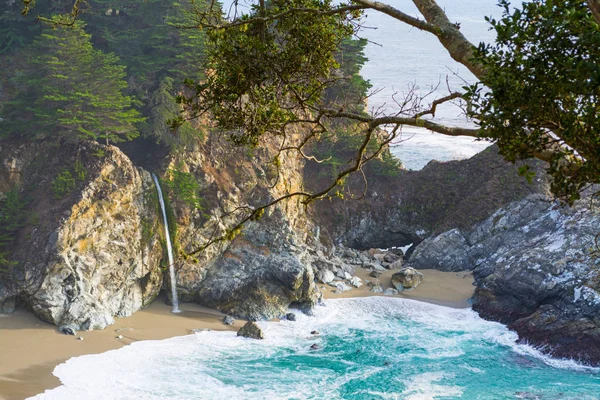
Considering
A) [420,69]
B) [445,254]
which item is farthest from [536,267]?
[420,69]

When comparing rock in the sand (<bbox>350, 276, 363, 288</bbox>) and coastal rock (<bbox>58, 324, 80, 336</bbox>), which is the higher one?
rock in the sand (<bbox>350, 276, 363, 288</bbox>)

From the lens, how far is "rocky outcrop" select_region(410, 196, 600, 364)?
21.9m

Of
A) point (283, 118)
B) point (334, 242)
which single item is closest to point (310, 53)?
point (283, 118)

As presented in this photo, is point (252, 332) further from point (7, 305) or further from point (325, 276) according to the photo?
point (7, 305)

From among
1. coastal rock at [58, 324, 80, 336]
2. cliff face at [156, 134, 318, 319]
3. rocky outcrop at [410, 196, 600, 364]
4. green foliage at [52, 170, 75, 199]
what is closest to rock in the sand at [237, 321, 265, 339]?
cliff face at [156, 134, 318, 319]

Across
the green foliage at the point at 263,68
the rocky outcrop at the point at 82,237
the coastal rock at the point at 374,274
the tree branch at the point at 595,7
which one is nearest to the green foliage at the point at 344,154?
the coastal rock at the point at 374,274

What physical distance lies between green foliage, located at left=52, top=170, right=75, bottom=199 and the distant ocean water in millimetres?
42773

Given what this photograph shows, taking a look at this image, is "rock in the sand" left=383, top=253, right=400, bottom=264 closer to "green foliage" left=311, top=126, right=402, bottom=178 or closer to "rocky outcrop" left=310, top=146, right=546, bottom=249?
"rocky outcrop" left=310, top=146, right=546, bottom=249

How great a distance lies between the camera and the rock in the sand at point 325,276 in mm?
28156

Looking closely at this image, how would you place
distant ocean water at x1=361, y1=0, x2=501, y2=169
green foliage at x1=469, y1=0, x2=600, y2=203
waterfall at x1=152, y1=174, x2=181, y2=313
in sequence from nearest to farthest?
green foliage at x1=469, y1=0, x2=600, y2=203 → waterfall at x1=152, y1=174, x2=181, y2=313 → distant ocean water at x1=361, y1=0, x2=501, y2=169

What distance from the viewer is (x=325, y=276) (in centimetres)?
2828

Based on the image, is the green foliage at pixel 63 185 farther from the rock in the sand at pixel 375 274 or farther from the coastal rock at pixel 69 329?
the rock in the sand at pixel 375 274

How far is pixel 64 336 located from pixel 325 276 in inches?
466

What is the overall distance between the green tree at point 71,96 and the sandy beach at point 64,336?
697 cm
